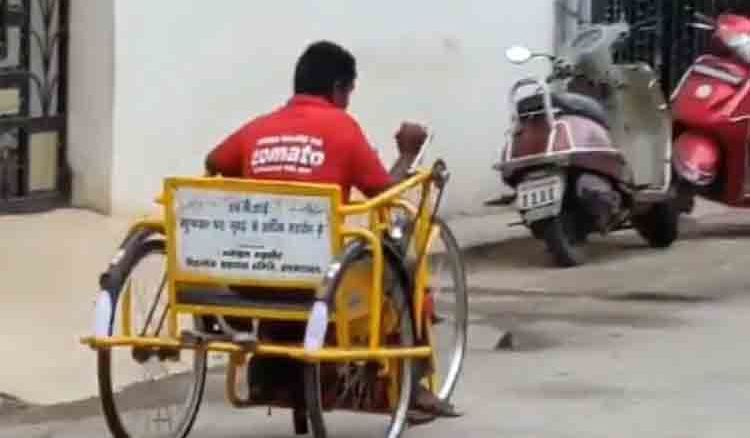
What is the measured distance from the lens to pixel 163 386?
813 centimetres

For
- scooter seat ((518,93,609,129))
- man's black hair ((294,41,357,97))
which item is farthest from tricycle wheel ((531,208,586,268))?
man's black hair ((294,41,357,97))

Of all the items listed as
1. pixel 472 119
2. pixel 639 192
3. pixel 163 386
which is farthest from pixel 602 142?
pixel 163 386

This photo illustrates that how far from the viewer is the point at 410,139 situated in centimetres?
818

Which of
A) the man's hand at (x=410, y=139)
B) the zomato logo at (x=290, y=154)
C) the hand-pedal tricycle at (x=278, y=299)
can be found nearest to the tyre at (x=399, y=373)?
the hand-pedal tricycle at (x=278, y=299)

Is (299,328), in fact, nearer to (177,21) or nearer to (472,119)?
(177,21)

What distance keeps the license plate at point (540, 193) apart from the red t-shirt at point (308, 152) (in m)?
4.61

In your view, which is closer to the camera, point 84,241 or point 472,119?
point 84,241

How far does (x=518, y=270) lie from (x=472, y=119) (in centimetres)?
230

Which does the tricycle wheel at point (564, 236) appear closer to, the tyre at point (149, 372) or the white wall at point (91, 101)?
the white wall at point (91, 101)

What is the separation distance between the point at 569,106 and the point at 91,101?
275 cm

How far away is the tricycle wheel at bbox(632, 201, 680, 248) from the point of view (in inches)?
520

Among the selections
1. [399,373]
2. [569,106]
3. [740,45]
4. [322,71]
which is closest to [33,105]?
[569,106]

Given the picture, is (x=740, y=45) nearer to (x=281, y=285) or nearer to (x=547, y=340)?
(x=547, y=340)

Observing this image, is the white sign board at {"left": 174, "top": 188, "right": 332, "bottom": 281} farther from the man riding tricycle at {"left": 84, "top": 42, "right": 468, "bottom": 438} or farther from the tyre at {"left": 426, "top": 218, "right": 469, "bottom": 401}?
the tyre at {"left": 426, "top": 218, "right": 469, "bottom": 401}
